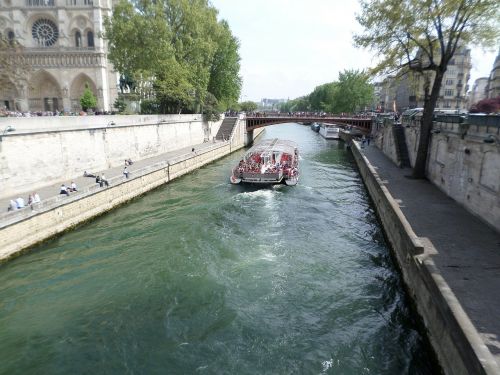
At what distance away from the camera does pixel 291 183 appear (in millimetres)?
25891

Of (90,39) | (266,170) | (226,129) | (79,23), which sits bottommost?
(266,170)

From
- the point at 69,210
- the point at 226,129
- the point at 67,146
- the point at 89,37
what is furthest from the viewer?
the point at 89,37

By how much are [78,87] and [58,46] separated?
6660mm

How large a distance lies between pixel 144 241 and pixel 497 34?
21133 millimetres

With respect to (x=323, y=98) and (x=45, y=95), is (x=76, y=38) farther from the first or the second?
(x=323, y=98)

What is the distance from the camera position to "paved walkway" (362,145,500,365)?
800 centimetres

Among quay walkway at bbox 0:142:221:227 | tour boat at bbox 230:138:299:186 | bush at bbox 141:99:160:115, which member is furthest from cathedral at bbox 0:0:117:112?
tour boat at bbox 230:138:299:186

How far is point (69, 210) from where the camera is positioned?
17.0m

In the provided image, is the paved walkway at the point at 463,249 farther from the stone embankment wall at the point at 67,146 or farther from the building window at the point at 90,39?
the building window at the point at 90,39

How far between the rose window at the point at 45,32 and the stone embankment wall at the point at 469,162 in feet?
196

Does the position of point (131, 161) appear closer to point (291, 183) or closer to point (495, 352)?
point (291, 183)

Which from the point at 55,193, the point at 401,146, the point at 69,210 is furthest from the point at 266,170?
the point at 55,193

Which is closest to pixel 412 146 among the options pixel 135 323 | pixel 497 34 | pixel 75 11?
pixel 497 34

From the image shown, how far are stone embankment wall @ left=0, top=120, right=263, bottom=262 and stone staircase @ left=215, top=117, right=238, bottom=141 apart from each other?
22.6 m
